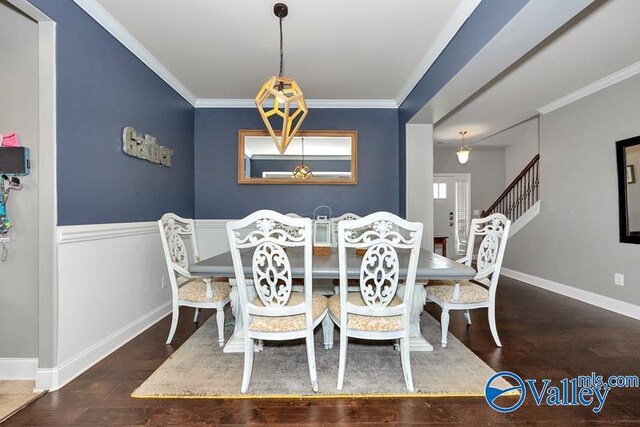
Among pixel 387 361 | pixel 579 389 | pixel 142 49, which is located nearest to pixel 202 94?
pixel 142 49

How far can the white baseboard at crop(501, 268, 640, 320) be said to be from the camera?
3.35m

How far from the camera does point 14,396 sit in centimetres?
188

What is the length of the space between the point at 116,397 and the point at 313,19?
287 cm

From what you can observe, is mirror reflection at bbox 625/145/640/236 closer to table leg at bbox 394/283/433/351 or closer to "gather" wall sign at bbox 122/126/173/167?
table leg at bbox 394/283/433/351

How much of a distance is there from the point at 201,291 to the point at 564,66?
413 cm

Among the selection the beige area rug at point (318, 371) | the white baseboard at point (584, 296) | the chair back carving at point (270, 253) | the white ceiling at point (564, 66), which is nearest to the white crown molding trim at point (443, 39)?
the white ceiling at point (564, 66)

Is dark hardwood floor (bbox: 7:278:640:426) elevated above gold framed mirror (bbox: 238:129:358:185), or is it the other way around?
gold framed mirror (bbox: 238:129:358:185)

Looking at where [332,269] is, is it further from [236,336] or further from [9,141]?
[9,141]

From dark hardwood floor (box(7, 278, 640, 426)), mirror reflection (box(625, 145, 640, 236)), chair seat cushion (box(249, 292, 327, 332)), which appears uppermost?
mirror reflection (box(625, 145, 640, 236))

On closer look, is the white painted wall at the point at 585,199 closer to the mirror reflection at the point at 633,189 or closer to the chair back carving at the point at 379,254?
the mirror reflection at the point at 633,189

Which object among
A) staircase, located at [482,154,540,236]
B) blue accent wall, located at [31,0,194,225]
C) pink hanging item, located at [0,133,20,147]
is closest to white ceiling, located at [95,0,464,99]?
blue accent wall, located at [31,0,194,225]

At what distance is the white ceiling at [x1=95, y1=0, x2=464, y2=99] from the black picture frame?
2.41 meters

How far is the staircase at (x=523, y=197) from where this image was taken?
5.03 m

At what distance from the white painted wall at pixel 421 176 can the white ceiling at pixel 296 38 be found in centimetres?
64
